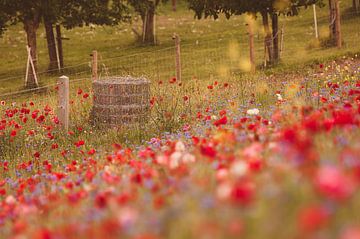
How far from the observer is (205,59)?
2598 cm

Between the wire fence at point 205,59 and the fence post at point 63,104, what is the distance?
9274mm

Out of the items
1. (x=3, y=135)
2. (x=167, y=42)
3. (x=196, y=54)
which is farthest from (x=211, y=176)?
(x=167, y=42)

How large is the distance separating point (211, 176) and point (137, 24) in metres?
41.0

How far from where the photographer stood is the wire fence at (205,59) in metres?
22.8

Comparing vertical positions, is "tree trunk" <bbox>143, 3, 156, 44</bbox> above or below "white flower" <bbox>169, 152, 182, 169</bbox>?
above

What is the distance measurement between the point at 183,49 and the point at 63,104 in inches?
757

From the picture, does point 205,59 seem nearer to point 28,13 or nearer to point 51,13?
point 51,13

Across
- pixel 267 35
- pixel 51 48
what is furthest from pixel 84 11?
pixel 267 35

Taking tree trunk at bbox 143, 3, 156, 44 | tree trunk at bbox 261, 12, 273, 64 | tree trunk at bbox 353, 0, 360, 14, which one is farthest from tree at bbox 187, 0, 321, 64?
tree trunk at bbox 353, 0, 360, 14

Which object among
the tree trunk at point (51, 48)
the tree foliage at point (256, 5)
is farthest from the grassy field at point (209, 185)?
the tree trunk at point (51, 48)

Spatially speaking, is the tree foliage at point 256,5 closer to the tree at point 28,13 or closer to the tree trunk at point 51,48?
the tree at point 28,13

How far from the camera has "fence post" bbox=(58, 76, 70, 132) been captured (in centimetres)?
1109

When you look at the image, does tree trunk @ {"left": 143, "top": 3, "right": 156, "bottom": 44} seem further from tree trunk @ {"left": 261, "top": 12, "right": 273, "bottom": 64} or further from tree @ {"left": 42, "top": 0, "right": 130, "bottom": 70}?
tree trunk @ {"left": 261, "top": 12, "right": 273, "bottom": 64}

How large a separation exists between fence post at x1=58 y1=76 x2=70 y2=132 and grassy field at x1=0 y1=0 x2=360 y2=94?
6.22 meters
